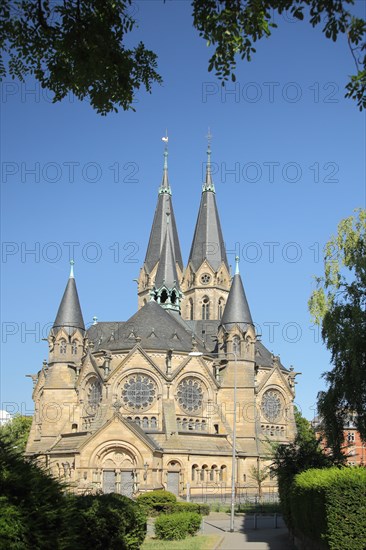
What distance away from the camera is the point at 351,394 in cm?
2861

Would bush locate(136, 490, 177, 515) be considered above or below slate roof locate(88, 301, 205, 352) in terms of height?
below

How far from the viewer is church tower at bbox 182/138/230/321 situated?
85.8 m

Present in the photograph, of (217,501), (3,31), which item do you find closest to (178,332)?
(217,501)

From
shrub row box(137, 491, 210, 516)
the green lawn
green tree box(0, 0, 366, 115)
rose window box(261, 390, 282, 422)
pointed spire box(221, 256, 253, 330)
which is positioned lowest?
the green lawn

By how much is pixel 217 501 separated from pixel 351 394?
29708 mm

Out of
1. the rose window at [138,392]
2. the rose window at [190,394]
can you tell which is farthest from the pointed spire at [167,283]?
Answer: the rose window at [138,392]

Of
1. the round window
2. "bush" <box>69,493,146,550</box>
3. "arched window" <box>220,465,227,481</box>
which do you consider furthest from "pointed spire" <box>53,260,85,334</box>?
"bush" <box>69,493,146,550</box>

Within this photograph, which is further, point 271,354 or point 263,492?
point 271,354

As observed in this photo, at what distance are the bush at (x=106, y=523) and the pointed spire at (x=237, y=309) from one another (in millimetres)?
48967

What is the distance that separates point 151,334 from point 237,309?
920 centimetres

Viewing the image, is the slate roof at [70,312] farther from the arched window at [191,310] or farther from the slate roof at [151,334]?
the arched window at [191,310]

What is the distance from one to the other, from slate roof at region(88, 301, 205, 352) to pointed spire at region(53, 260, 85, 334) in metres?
3.13

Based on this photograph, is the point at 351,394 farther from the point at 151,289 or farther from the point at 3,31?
the point at 151,289

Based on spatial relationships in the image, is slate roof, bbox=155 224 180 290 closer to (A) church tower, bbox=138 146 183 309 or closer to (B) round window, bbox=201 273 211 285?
(A) church tower, bbox=138 146 183 309
